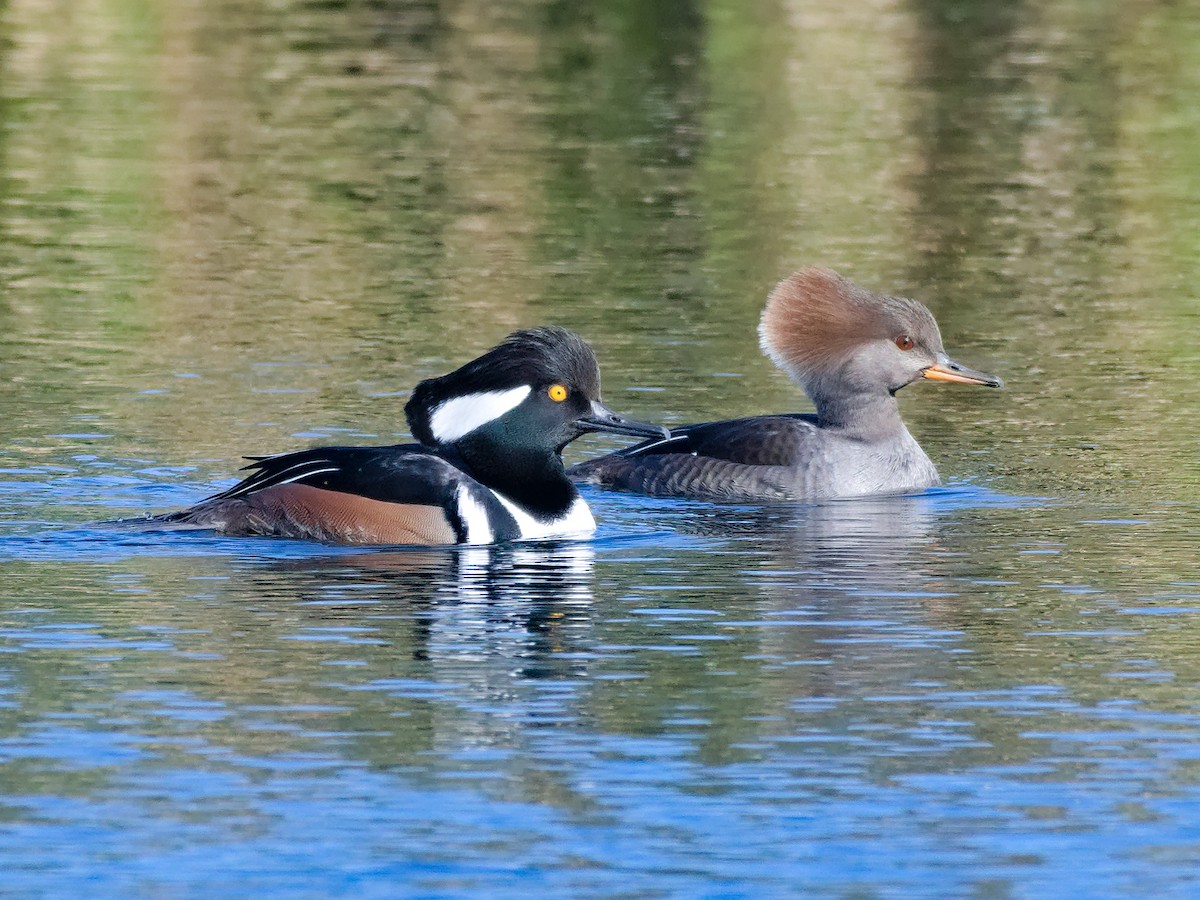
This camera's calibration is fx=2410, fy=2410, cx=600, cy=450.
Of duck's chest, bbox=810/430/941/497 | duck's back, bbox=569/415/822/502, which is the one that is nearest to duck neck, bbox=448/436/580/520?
duck's back, bbox=569/415/822/502

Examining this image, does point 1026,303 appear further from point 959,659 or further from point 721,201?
point 959,659

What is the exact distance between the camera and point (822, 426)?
13.9m

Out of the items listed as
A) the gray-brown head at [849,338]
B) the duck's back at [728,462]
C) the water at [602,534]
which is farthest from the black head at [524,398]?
the gray-brown head at [849,338]

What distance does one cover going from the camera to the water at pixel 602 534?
7.23 m

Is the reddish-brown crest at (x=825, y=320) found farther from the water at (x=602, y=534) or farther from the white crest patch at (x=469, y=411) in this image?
the white crest patch at (x=469, y=411)

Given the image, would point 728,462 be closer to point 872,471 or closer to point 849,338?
point 872,471

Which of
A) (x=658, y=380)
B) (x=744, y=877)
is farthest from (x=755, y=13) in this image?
(x=744, y=877)

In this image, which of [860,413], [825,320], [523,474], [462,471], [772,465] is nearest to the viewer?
[462,471]

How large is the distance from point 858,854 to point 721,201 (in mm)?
17518

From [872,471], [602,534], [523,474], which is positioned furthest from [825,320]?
[523,474]

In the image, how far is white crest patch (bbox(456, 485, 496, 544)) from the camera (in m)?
11.4

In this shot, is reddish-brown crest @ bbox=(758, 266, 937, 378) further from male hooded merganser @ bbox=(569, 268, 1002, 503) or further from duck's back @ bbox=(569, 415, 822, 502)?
duck's back @ bbox=(569, 415, 822, 502)

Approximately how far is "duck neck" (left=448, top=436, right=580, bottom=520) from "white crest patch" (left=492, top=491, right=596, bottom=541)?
0.10 ft

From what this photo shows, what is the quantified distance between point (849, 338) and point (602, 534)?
2.68 m
